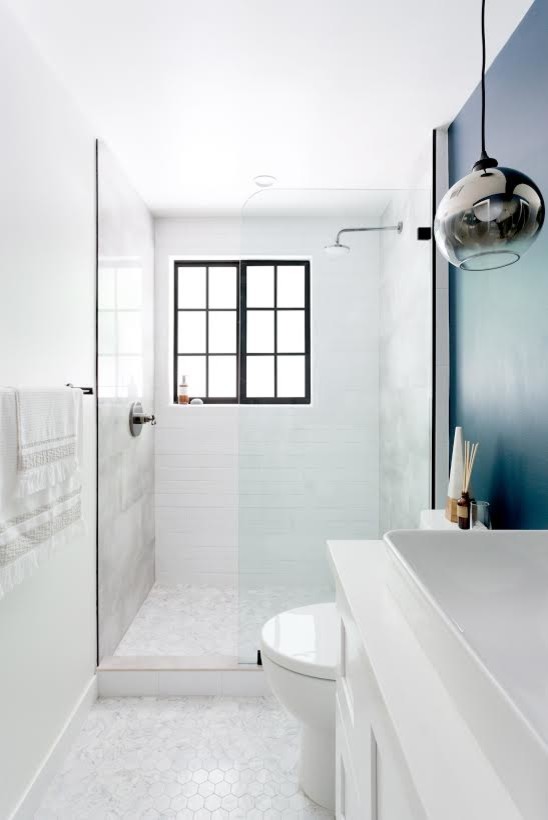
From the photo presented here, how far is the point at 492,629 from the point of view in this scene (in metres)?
0.95

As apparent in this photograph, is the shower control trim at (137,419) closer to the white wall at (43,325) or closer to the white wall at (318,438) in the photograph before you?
the white wall at (43,325)

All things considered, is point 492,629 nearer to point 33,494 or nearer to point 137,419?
point 33,494

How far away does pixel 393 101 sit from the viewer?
2031 millimetres

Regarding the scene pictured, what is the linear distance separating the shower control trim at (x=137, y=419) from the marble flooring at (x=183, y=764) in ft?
4.22

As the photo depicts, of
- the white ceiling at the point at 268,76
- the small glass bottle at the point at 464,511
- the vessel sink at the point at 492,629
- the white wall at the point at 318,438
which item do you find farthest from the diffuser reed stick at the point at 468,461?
the white ceiling at the point at 268,76

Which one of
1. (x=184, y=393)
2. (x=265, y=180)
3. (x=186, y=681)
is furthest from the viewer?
(x=184, y=393)

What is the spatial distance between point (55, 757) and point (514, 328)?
2.06 metres

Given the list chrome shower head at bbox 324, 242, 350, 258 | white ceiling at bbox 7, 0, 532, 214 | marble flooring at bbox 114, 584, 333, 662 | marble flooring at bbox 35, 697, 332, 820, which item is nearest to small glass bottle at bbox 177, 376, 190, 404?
marble flooring at bbox 114, 584, 333, 662

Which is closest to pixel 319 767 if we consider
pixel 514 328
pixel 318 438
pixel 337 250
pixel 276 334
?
pixel 318 438

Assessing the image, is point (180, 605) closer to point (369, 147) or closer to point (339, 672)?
point (339, 672)

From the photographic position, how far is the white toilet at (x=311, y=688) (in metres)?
1.61

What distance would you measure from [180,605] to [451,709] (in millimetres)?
2628

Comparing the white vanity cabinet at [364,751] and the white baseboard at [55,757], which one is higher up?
the white vanity cabinet at [364,751]

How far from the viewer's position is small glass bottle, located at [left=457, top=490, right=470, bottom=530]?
1675 mm
